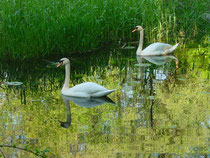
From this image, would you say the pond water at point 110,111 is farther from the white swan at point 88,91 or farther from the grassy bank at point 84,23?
the grassy bank at point 84,23

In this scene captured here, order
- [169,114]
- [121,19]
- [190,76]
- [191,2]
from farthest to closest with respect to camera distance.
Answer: [191,2]
[121,19]
[190,76]
[169,114]

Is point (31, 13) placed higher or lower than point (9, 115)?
higher

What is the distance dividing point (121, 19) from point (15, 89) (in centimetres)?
531

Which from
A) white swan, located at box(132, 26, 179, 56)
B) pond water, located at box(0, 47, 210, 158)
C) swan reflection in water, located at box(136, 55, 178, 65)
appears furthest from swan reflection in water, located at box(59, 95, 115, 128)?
white swan, located at box(132, 26, 179, 56)

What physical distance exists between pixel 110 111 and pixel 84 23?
4.78 metres

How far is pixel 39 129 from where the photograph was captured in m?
6.20

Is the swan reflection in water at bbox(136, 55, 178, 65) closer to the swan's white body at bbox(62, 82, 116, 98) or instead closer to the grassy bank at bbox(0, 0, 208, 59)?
the grassy bank at bbox(0, 0, 208, 59)

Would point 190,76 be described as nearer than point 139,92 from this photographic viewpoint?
No

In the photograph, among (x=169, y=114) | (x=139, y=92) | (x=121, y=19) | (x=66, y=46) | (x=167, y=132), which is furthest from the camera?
(x=121, y=19)

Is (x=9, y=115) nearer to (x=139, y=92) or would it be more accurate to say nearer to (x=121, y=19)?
(x=139, y=92)

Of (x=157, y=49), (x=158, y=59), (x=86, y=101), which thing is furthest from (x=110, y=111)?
(x=157, y=49)

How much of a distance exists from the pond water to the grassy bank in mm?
580

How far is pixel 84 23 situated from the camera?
11.3m

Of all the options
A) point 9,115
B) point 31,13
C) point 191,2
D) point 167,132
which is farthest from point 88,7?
point 167,132
